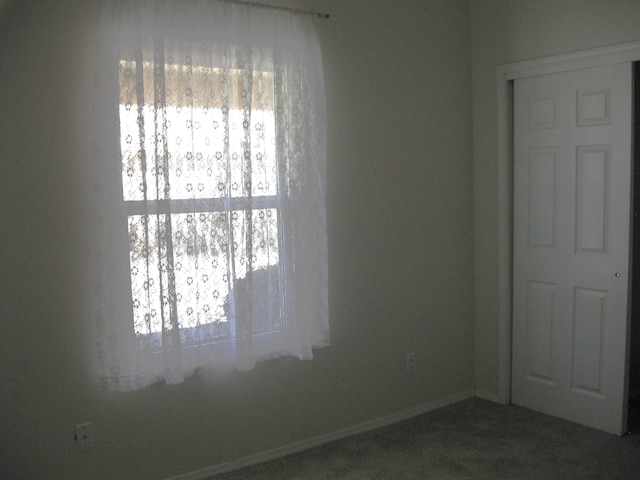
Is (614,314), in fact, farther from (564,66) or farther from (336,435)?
(336,435)

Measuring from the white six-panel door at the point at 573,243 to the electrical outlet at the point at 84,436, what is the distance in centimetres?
265

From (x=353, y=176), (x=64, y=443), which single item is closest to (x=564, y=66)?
(x=353, y=176)

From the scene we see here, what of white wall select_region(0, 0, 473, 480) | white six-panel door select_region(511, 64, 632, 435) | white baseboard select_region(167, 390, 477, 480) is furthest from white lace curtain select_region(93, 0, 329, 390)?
white six-panel door select_region(511, 64, 632, 435)

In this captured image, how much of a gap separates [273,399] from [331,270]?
0.79 meters

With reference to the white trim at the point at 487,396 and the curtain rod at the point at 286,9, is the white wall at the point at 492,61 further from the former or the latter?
the curtain rod at the point at 286,9

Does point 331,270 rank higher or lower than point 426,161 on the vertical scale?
lower

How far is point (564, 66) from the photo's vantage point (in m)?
3.69

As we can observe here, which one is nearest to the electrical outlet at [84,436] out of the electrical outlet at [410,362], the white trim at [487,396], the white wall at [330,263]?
the white wall at [330,263]

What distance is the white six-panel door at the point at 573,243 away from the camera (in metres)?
3.52

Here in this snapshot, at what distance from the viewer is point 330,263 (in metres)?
3.61

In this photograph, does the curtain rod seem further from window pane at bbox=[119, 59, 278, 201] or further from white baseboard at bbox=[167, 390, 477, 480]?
white baseboard at bbox=[167, 390, 477, 480]

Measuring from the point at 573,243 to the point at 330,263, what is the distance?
146 centimetres

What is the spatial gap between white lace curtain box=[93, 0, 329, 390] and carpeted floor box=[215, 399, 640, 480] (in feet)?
1.97

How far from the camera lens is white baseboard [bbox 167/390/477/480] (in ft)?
10.6
